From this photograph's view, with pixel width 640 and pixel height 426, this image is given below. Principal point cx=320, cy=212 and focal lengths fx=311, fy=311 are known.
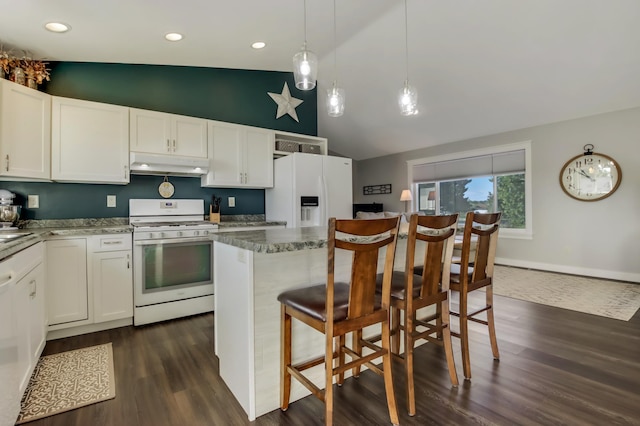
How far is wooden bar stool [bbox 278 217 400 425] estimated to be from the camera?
4.42ft

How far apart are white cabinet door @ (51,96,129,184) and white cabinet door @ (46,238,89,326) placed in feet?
2.45

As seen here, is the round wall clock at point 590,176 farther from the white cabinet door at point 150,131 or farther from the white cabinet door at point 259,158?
the white cabinet door at point 150,131

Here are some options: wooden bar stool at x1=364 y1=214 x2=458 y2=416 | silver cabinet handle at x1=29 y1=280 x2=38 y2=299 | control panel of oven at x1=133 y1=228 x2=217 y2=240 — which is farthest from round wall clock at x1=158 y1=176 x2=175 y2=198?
wooden bar stool at x1=364 y1=214 x2=458 y2=416

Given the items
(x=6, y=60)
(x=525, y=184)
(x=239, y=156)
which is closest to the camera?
(x=6, y=60)

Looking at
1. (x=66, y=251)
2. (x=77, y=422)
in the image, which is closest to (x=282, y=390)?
(x=77, y=422)

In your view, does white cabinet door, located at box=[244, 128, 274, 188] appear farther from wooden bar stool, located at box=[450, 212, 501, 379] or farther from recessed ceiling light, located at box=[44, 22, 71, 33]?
wooden bar stool, located at box=[450, 212, 501, 379]

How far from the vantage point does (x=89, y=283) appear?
2.77 meters

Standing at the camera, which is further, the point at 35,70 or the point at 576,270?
the point at 576,270

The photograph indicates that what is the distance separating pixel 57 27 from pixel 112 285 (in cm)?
219

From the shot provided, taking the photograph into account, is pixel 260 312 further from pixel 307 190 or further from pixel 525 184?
pixel 525 184

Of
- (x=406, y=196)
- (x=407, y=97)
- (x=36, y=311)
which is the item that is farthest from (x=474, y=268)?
(x=406, y=196)

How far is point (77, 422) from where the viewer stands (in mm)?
1623

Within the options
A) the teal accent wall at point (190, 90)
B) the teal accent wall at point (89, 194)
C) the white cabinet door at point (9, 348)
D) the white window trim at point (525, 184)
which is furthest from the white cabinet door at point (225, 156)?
the white window trim at point (525, 184)

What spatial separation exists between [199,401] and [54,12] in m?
2.87
